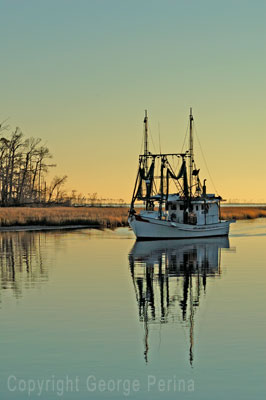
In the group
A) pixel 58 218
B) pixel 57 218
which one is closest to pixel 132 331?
pixel 57 218

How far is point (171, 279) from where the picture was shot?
110 ft

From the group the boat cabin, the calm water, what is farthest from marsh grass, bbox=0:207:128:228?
the calm water

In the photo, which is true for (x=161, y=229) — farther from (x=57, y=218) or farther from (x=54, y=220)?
(x=57, y=218)

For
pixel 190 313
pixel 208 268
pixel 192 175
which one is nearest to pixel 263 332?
pixel 190 313

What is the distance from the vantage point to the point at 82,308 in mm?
24969

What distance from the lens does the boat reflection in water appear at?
23188 millimetres

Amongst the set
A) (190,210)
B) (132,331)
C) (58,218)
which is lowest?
(132,331)

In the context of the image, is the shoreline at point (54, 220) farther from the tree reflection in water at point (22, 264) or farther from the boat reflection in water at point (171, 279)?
the boat reflection in water at point (171, 279)

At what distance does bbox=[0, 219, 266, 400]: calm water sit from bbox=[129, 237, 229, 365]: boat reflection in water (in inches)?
2.1

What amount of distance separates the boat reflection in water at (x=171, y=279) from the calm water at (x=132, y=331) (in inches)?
2.1

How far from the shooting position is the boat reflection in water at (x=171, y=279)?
76.1 feet

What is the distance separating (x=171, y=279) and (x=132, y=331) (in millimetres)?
12865

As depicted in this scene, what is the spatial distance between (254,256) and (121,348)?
30944 millimetres

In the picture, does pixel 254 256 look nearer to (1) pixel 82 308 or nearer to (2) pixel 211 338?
(1) pixel 82 308
